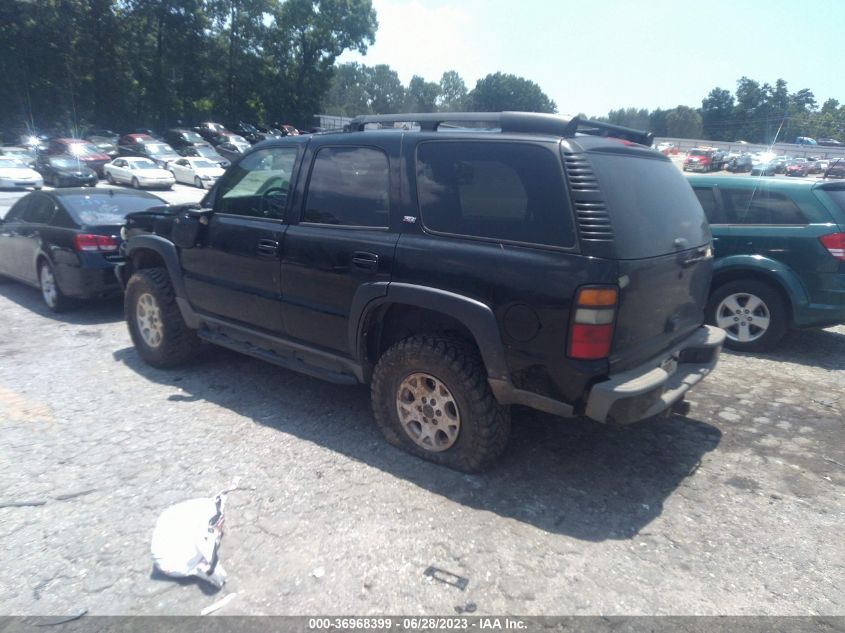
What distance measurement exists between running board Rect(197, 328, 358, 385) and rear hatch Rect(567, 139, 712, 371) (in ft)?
6.14

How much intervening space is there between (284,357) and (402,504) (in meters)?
1.64

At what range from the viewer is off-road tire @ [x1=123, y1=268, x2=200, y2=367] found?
5438mm

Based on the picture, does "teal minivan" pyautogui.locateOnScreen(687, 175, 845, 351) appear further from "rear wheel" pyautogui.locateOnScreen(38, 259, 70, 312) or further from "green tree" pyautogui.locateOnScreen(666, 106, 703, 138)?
"green tree" pyautogui.locateOnScreen(666, 106, 703, 138)

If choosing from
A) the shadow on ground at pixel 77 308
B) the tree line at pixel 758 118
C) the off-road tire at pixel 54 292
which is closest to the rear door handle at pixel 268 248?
the shadow on ground at pixel 77 308

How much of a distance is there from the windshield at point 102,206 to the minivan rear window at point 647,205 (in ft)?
19.7

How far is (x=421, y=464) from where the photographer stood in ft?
12.9

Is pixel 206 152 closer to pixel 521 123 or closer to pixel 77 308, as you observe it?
pixel 77 308

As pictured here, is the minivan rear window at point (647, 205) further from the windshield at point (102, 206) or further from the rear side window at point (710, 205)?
the windshield at point (102, 206)

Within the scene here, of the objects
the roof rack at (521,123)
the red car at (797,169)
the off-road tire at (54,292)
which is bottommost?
the off-road tire at (54,292)

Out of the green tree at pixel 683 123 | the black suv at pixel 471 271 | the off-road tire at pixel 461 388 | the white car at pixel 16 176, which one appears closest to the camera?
the black suv at pixel 471 271

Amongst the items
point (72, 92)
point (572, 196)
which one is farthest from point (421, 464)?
point (72, 92)

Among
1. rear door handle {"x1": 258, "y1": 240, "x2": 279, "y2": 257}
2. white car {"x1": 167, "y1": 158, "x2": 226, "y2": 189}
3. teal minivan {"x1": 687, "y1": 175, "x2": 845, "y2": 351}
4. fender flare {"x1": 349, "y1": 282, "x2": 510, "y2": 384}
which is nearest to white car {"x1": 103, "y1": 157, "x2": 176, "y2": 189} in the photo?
white car {"x1": 167, "y1": 158, "x2": 226, "y2": 189}

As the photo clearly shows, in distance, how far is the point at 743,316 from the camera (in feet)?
20.4

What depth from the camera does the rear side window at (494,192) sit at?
130 inches
